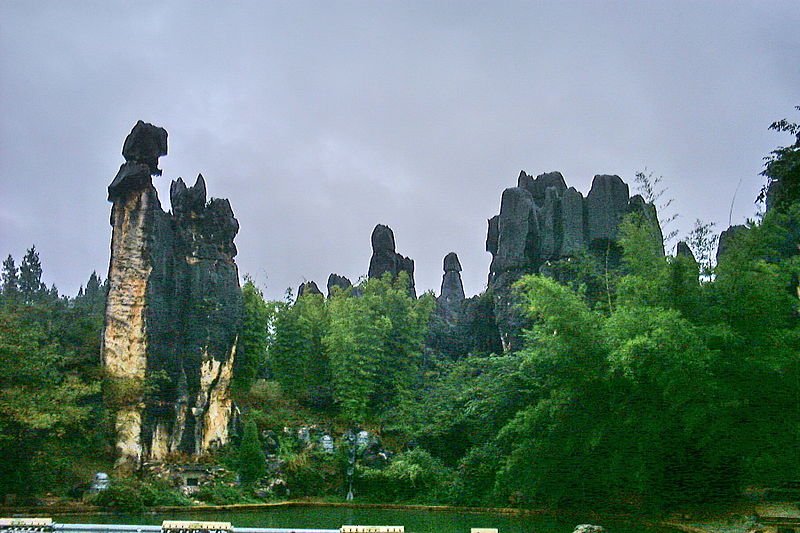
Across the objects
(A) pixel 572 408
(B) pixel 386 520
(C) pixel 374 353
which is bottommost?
(B) pixel 386 520


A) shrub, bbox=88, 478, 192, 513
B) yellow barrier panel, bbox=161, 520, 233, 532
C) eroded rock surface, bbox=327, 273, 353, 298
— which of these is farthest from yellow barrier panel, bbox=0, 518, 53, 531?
eroded rock surface, bbox=327, 273, 353, 298

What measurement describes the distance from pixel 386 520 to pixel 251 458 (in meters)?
5.03

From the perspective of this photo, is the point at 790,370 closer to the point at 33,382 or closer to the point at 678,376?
the point at 678,376

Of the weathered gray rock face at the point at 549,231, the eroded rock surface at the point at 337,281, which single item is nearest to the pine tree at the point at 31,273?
the eroded rock surface at the point at 337,281

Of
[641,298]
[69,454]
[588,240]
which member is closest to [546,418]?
[641,298]

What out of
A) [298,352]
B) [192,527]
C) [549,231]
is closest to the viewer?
[192,527]

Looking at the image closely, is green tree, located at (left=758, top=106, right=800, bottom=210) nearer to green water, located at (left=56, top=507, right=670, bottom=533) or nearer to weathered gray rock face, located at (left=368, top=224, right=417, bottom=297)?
green water, located at (left=56, top=507, right=670, bottom=533)

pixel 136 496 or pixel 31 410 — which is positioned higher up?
pixel 31 410

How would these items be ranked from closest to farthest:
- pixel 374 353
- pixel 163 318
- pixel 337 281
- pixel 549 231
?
pixel 163 318
pixel 374 353
pixel 549 231
pixel 337 281

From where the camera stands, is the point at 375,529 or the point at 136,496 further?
the point at 136,496

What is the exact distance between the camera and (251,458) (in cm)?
1636

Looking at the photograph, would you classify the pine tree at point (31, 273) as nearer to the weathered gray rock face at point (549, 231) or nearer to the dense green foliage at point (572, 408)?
the dense green foliage at point (572, 408)

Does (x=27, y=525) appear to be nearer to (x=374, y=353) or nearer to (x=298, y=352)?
(x=374, y=353)

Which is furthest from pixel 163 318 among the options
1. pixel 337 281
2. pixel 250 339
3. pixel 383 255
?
pixel 337 281
